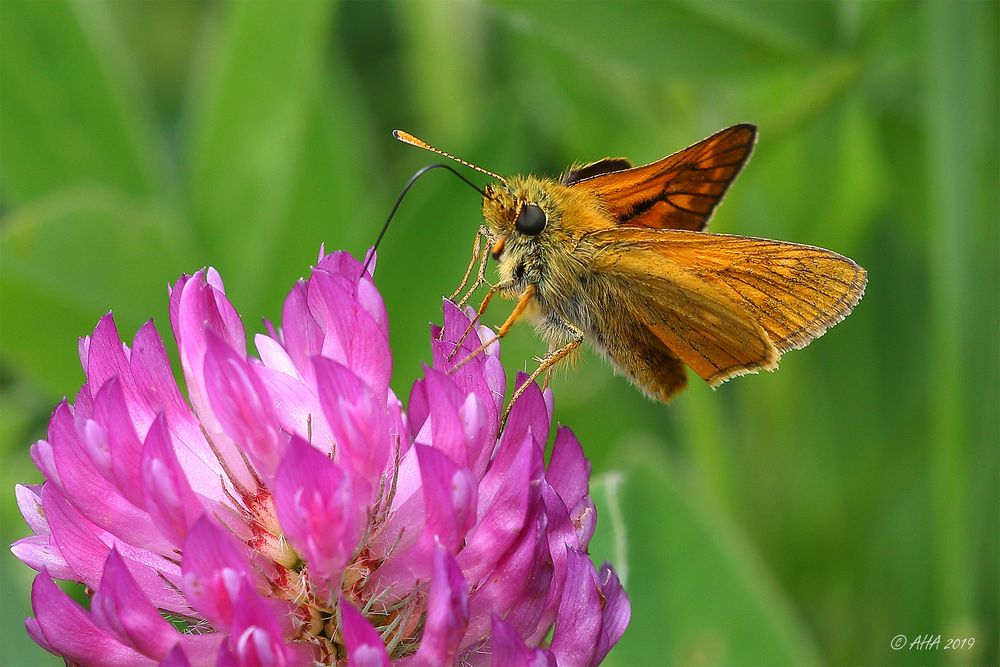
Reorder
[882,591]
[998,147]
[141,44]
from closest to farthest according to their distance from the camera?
[998,147] < [882,591] < [141,44]

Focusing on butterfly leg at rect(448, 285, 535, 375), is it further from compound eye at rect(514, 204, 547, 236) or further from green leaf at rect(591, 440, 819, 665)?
green leaf at rect(591, 440, 819, 665)

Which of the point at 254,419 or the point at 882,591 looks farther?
the point at 882,591

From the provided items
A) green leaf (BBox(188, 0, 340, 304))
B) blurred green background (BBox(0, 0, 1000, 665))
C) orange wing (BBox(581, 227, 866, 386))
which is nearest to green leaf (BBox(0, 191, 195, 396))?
blurred green background (BBox(0, 0, 1000, 665))

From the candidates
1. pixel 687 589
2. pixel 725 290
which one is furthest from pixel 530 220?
pixel 687 589

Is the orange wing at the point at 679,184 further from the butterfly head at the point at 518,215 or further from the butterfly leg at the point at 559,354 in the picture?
the butterfly leg at the point at 559,354

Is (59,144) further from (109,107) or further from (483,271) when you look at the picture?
(483,271)

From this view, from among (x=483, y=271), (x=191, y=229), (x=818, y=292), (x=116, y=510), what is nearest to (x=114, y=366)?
(x=116, y=510)
